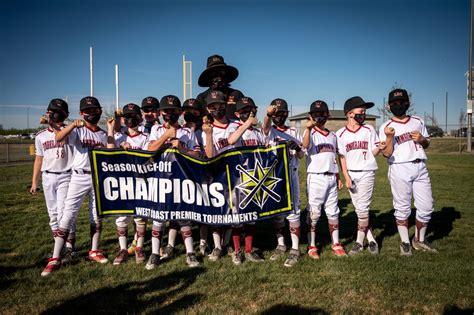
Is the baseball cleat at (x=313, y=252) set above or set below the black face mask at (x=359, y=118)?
below

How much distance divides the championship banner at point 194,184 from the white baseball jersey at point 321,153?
0.68 m

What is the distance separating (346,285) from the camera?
4.89 m

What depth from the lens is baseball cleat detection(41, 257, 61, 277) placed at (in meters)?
5.41

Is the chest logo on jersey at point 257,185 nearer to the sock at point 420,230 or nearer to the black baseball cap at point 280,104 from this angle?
the black baseball cap at point 280,104

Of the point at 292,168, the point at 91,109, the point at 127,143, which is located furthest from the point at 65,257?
the point at 292,168

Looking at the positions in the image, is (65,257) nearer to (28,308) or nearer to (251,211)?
(28,308)

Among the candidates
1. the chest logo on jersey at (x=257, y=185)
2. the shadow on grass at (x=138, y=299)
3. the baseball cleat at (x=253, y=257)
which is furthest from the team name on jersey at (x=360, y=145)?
the shadow on grass at (x=138, y=299)

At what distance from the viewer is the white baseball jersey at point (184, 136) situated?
19.6 ft

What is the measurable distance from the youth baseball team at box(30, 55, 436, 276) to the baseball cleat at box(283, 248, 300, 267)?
0.02 m

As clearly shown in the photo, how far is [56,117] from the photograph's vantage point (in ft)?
18.5

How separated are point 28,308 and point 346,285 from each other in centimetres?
430

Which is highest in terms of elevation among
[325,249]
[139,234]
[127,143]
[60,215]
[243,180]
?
[127,143]

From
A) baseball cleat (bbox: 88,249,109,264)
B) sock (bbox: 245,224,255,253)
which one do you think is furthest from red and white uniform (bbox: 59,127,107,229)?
sock (bbox: 245,224,255,253)

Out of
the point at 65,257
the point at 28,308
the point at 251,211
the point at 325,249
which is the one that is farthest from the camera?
the point at 325,249
